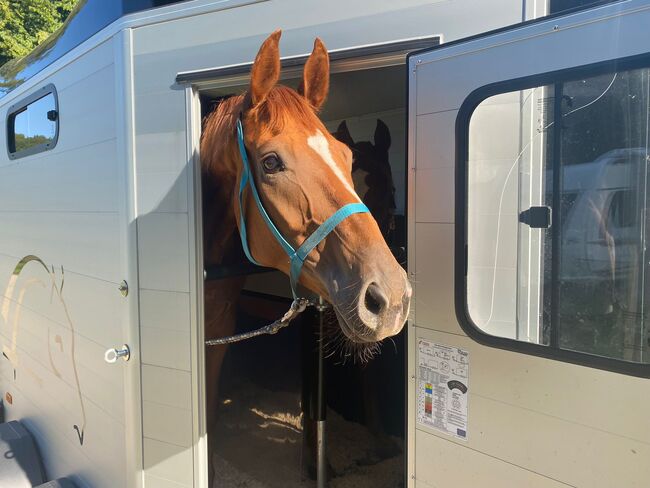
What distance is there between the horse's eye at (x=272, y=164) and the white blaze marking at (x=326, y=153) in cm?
13

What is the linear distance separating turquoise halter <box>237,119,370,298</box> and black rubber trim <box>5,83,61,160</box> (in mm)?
1382

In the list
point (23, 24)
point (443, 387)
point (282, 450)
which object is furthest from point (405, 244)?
point (23, 24)

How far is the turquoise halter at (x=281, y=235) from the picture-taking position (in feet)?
4.91

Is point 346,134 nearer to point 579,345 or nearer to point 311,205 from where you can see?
point 311,205

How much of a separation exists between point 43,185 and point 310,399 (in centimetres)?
212

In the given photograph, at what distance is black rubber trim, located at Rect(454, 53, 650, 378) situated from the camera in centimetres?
114

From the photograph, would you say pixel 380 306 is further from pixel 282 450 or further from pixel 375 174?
pixel 282 450

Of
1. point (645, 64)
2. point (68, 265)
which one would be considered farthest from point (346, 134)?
point (645, 64)

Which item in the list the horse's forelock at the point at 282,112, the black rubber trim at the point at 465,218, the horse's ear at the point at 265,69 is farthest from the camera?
the horse's forelock at the point at 282,112

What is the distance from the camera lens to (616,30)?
1.14 meters

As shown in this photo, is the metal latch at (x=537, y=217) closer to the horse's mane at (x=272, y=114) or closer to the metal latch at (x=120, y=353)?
the horse's mane at (x=272, y=114)

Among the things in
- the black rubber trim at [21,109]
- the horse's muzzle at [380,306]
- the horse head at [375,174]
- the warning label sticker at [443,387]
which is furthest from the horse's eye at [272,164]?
the horse head at [375,174]

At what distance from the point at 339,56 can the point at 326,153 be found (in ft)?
1.22

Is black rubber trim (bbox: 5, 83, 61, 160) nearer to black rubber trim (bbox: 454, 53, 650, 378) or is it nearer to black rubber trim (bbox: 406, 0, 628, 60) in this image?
black rubber trim (bbox: 406, 0, 628, 60)
